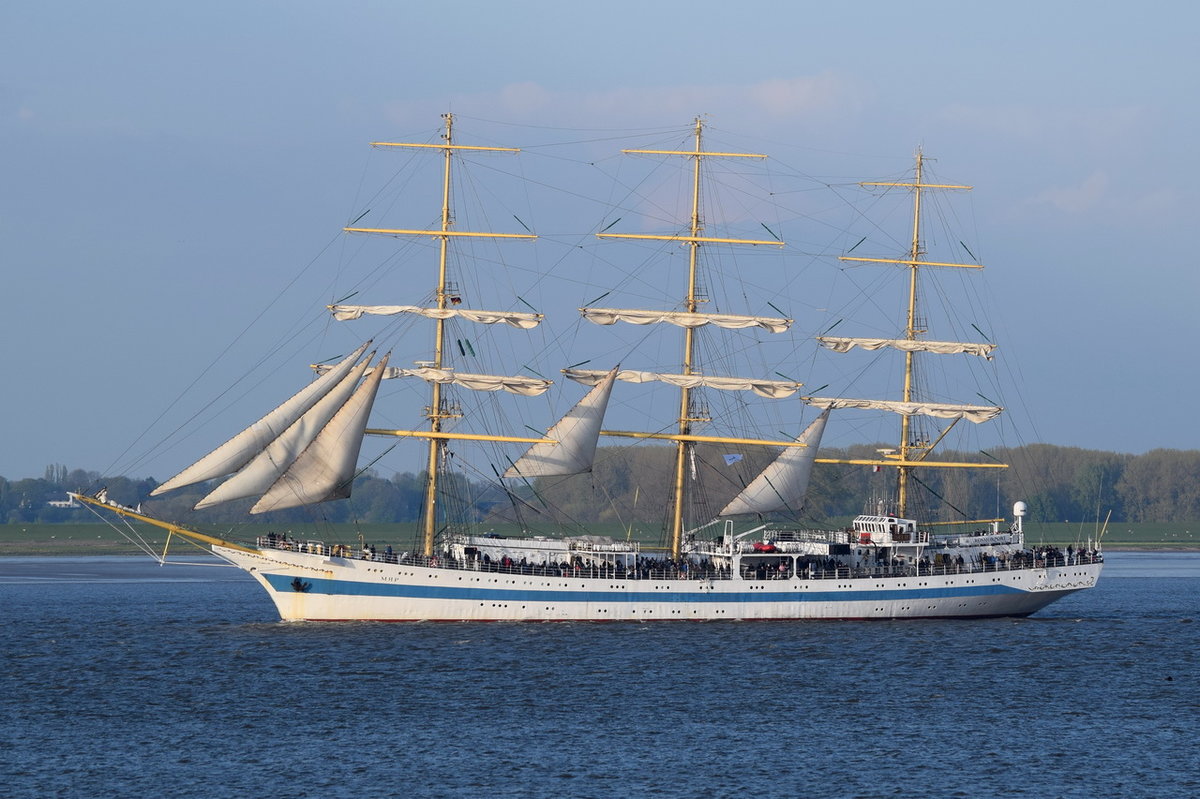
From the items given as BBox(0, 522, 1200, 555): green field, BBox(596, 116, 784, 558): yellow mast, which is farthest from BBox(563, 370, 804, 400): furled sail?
BBox(0, 522, 1200, 555): green field

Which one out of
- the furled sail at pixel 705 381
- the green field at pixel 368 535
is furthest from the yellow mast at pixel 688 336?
the green field at pixel 368 535

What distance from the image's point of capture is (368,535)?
→ 16175 cm

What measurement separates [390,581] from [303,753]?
81.2ft

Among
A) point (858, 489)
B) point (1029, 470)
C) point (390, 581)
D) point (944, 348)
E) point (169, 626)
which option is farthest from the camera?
point (1029, 470)

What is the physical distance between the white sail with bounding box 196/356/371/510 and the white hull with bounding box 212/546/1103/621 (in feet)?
10.2

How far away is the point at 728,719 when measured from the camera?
4388 cm

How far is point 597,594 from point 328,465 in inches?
497

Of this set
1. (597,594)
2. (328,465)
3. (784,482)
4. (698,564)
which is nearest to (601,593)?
(597,594)

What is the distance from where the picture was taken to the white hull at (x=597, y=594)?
209 ft

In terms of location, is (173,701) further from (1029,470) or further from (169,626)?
(1029,470)

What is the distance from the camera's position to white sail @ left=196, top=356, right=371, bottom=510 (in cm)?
6188

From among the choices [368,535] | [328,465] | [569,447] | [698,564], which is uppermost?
[569,447]

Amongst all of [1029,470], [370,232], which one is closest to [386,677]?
[370,232]

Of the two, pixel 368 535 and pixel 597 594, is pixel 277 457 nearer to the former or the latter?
pixel 597 594
